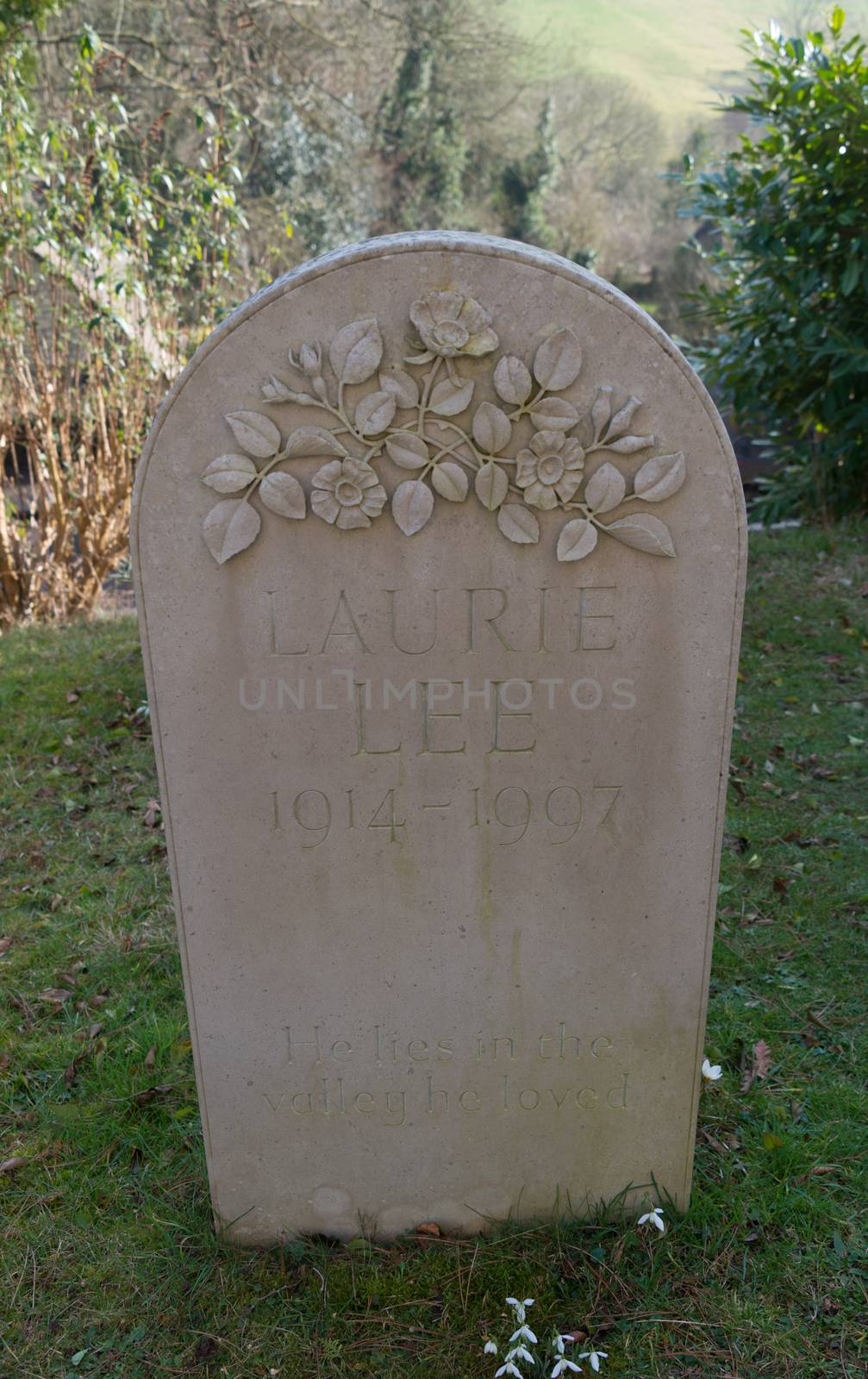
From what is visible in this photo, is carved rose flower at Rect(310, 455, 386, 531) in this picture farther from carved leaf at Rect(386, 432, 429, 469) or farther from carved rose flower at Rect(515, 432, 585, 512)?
carved rose flower at Rect(515, 432, 585, 512)

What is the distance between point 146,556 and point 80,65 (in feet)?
18.3

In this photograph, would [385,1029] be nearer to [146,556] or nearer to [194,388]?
[146,556]

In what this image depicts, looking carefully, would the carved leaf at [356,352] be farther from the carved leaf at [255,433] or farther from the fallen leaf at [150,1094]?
the fallen leaf at [150,1094]

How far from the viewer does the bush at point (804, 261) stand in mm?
6609

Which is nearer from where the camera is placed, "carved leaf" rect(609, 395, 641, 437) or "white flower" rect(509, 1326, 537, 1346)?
"carved leaf" rect(609, 395, 641, 437)

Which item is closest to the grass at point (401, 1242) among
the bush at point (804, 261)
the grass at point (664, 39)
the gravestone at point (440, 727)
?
the gravestone at point (440, 727)

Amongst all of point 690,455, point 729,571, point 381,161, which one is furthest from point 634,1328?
point 381,161

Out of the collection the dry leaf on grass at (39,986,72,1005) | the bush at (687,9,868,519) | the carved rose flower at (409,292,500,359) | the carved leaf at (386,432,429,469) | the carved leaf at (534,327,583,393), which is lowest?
the dry leaf on grass at (39,986,72,1005)

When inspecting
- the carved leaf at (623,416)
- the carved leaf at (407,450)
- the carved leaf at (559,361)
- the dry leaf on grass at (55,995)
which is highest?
the carved leaf at (559,361)

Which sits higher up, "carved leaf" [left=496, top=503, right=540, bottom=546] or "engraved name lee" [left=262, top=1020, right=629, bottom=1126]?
"carved leaf" [left=496, top=503, right=540, bottom=546]

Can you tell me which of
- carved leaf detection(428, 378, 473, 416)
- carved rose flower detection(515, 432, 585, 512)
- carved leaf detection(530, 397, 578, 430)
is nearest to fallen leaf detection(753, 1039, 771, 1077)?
carved rose flower detection(515, 432, 585, 512)

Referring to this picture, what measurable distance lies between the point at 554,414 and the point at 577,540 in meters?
0.24

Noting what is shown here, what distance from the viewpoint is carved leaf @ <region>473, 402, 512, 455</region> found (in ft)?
6.03

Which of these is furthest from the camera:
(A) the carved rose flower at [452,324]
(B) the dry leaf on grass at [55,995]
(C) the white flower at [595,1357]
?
(B) the dry leaf on grass at [55,995]
